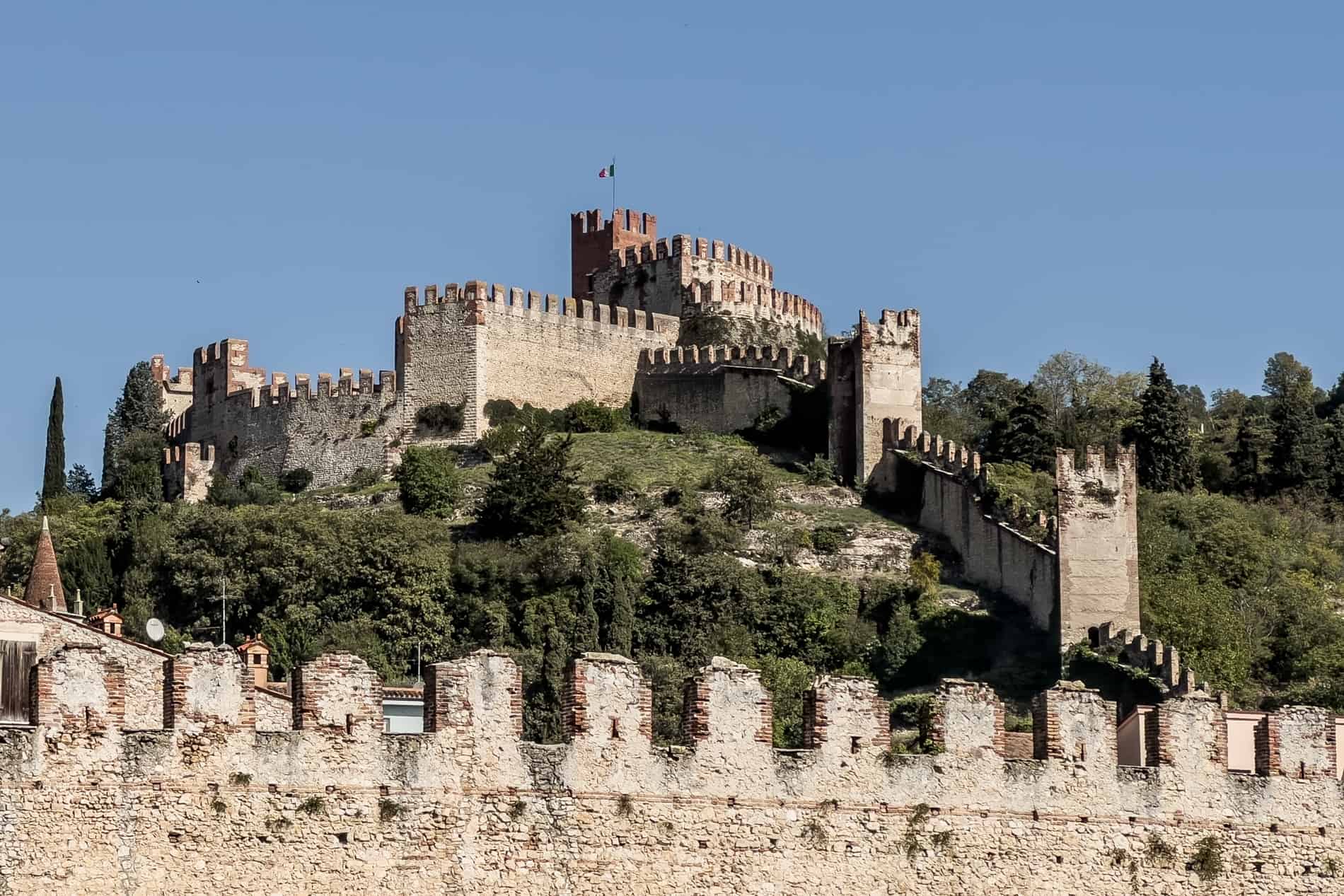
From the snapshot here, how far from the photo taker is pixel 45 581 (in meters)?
64.5

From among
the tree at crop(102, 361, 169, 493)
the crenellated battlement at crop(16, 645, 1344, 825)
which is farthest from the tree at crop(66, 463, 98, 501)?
the crenellated battlement at crop(16, 645, 1344, 825)

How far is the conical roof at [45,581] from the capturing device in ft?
205

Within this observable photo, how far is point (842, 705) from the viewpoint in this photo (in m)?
37.6

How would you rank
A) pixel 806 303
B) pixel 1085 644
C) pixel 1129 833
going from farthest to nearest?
pixel 806 303 → pixel 1085 644 → pixel 1129 833

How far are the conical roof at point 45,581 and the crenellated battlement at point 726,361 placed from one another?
1219 inches

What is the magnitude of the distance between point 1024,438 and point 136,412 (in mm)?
30444

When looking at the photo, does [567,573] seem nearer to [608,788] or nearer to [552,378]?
[552,378]

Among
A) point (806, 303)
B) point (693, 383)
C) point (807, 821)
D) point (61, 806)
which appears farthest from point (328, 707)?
point (806, 303)

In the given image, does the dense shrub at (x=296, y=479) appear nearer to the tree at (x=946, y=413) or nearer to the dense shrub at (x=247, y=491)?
the dense shrub at (x=247, y=491)

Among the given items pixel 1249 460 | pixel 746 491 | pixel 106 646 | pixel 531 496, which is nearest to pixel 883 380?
pixel 746 491

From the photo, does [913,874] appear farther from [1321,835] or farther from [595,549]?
[595,549]

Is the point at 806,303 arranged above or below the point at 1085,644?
above

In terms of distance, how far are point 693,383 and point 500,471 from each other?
11.3m

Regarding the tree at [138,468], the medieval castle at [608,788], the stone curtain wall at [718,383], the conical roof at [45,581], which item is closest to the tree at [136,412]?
the tree at [138,468]
